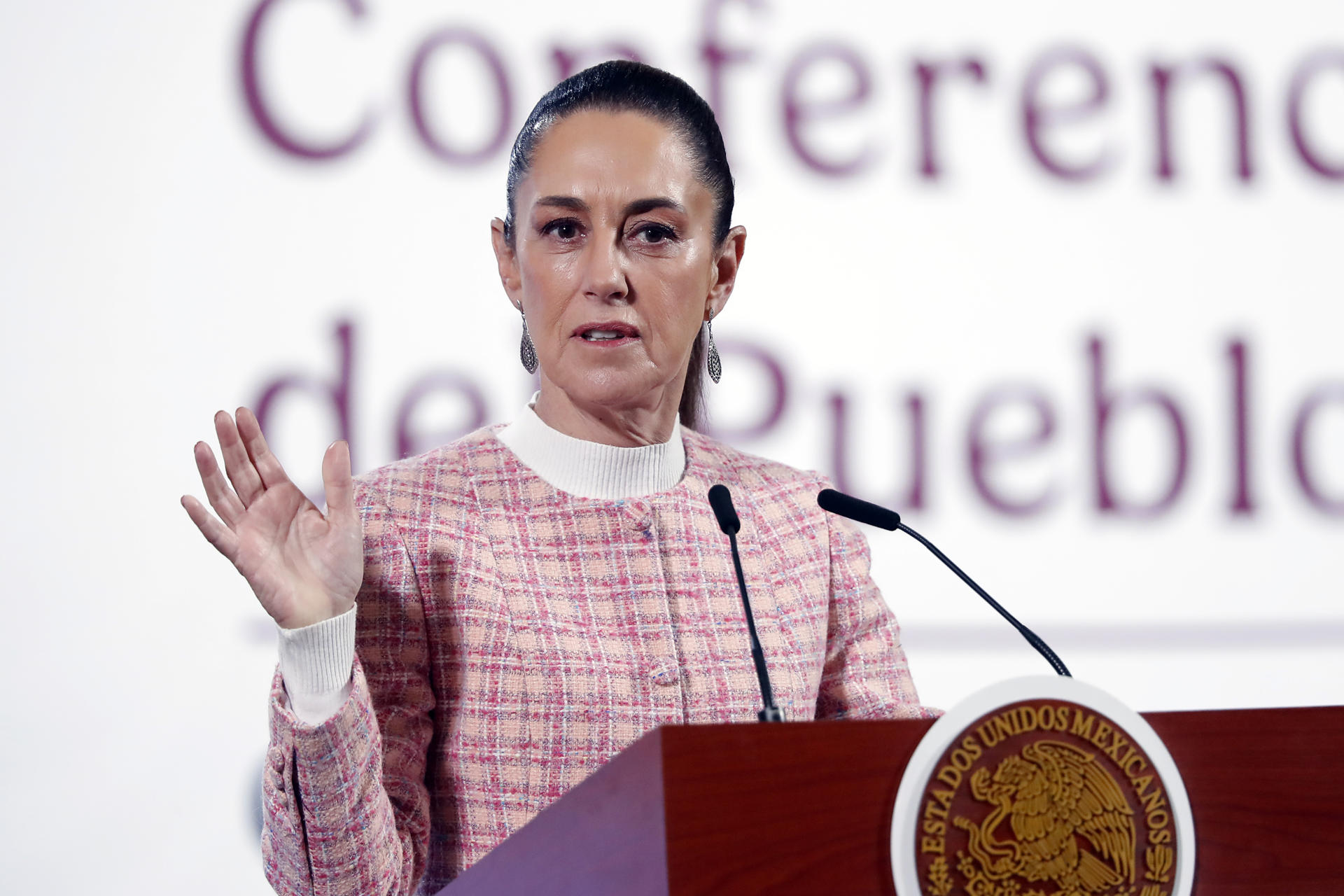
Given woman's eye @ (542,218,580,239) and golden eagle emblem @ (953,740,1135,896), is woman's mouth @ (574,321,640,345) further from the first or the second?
golden eagle emblem @ (953,740,1135,896)

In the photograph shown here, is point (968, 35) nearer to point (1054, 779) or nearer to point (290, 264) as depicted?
point (290, 264)

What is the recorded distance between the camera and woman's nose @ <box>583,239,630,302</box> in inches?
60.3

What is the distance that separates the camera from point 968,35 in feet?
8.15

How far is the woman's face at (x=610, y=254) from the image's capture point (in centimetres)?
156

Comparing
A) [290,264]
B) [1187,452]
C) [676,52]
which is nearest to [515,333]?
[290,264]

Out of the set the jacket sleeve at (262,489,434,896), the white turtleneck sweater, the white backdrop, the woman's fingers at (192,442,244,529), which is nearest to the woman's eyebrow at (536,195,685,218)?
the white turtleneck sweater

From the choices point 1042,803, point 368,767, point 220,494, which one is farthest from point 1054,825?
point 220,494

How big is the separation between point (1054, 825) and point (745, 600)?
38 cm

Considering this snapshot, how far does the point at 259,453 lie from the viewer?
4.18ft

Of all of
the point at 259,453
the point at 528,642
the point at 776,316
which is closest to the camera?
the point at 259,453

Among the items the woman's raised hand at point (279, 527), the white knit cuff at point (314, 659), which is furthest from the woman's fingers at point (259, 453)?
the white knit cuff at point (314, 659)

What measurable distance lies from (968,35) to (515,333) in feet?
3.20

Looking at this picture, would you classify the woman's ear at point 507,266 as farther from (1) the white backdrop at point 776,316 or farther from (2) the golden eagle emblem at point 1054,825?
(2) the golden eagle emblem at point 1054,825

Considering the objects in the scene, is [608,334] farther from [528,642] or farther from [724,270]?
[528,642]
